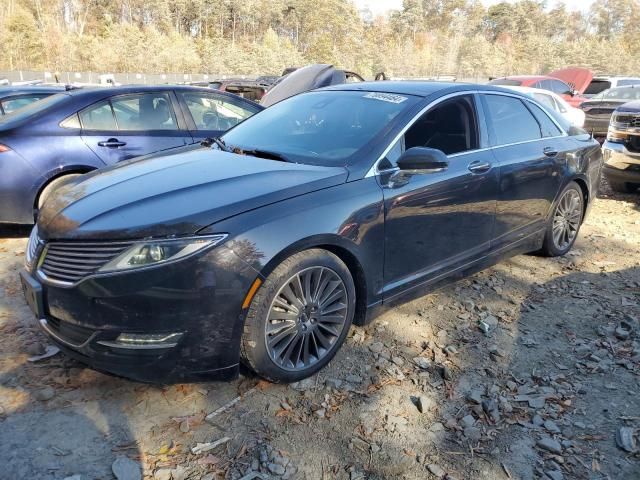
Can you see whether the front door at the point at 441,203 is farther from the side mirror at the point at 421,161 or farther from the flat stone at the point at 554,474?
the flat stone at the point at 554,474

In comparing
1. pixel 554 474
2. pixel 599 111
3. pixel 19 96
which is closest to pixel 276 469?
pixel 554 474

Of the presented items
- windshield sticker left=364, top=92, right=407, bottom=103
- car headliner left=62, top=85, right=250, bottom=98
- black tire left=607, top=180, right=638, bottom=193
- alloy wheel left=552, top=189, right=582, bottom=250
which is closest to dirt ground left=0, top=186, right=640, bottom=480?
alloy wheel left=552, top=189, right=582, bottom=250

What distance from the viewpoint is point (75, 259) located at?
96.2 inches

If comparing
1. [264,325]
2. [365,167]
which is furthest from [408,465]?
[365,167]

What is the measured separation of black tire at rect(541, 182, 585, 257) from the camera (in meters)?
4.63

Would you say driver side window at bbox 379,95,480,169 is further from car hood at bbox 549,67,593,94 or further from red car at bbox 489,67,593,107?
car hood at bbox 549,67,593,94

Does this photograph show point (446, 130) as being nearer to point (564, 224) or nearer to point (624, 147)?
point (564, 224)

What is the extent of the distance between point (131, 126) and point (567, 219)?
4.39 m

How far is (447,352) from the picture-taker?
3.25 metres

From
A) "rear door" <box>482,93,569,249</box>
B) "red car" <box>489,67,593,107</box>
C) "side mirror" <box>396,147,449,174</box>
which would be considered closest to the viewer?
"side mirror" <box>396,147,449,174</box>

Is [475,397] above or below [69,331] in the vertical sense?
below

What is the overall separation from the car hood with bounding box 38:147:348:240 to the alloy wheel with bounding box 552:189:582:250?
2.69m

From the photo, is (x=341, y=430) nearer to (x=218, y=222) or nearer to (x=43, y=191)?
(x=218, y=222)

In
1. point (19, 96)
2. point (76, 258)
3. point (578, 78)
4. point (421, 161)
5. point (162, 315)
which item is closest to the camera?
point (162, 315)
